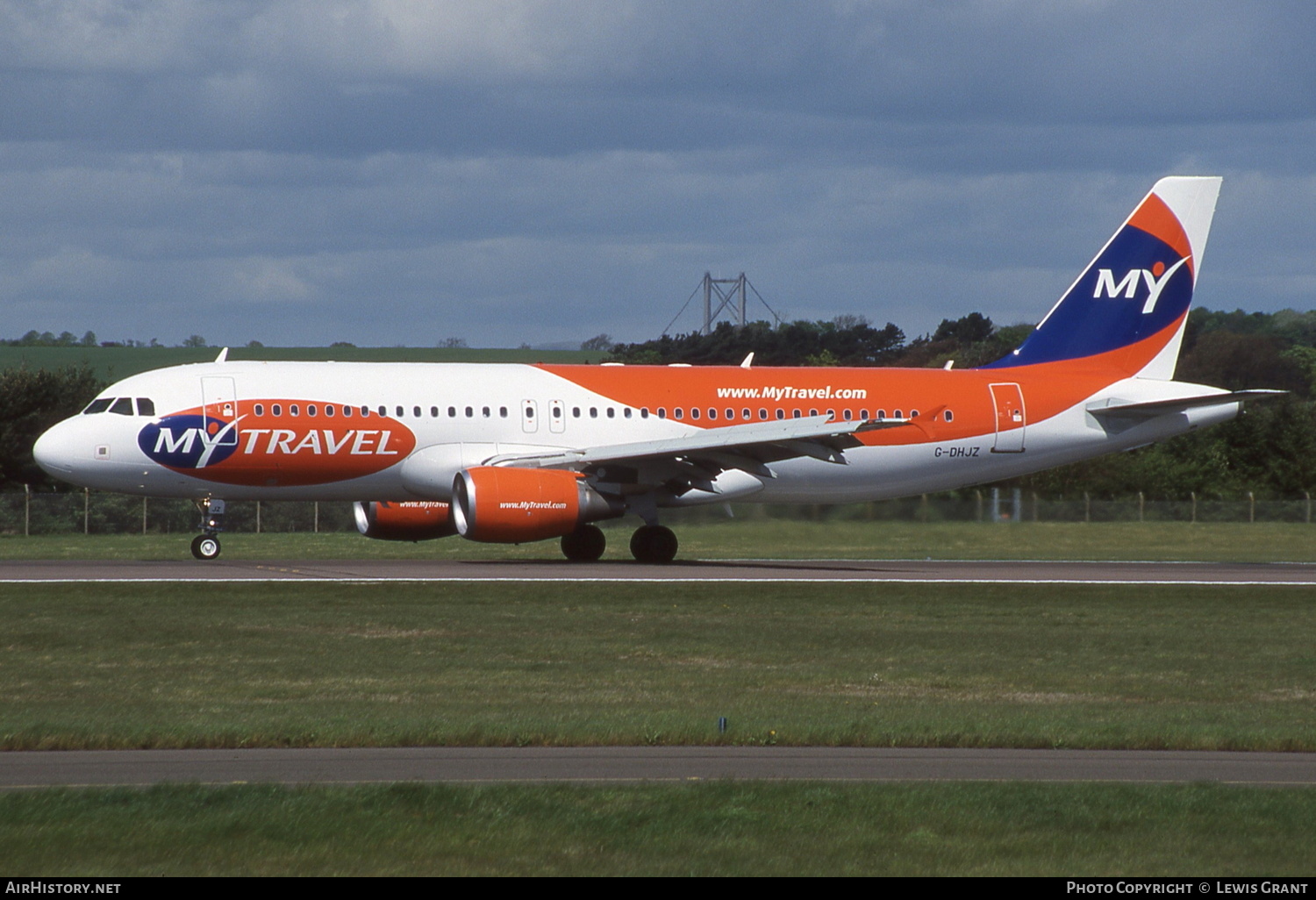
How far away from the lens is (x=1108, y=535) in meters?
46.3

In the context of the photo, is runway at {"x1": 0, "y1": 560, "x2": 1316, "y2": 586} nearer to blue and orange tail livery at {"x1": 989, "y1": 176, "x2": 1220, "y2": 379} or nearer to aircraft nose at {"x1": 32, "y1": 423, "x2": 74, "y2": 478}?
aircraft nose at {"x1": 32, "y1": 423, "x2": 74, "y2": 478}

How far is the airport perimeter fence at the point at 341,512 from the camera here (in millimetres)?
44734

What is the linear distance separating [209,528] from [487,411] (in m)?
6.35

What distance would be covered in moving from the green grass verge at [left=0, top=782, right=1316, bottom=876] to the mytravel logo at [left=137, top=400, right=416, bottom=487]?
2244 cm

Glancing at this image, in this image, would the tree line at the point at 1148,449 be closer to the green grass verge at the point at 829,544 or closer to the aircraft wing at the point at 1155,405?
the green grass verge at the point at 829,544

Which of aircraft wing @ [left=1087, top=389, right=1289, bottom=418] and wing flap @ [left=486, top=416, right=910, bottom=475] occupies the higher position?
aircraft wing @ [left=1087, top=389, right=1289, bottom=418]

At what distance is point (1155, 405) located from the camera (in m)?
37.2

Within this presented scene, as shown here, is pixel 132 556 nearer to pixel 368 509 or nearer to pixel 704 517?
pixel 368 509

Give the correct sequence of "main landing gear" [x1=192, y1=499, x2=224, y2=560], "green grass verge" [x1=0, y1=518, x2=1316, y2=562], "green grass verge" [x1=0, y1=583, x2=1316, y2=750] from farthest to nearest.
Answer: "green grass verge" [x1=0, y1=518, x2=1316, y2=562], "main landing gear" [x1=192, y1=499, x2=224, y2=560], "green grass verge" [x1=0, y1=583, x2=1316, y2=750]

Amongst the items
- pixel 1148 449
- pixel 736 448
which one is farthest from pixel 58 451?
pixel 1148 449

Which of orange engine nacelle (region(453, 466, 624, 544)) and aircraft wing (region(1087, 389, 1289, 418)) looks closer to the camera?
orange engine nacelle (region(453, 466, 624, 544))

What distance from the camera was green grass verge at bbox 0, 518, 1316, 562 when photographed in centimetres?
3856

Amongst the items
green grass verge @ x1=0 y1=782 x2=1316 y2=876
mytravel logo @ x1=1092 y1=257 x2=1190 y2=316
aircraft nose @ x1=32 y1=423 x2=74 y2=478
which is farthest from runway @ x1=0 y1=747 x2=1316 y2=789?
mytravel logo @ x1=1092 y1=257 x2=1190 y2=316

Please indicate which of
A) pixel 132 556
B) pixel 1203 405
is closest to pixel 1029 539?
pixel 1203 405
